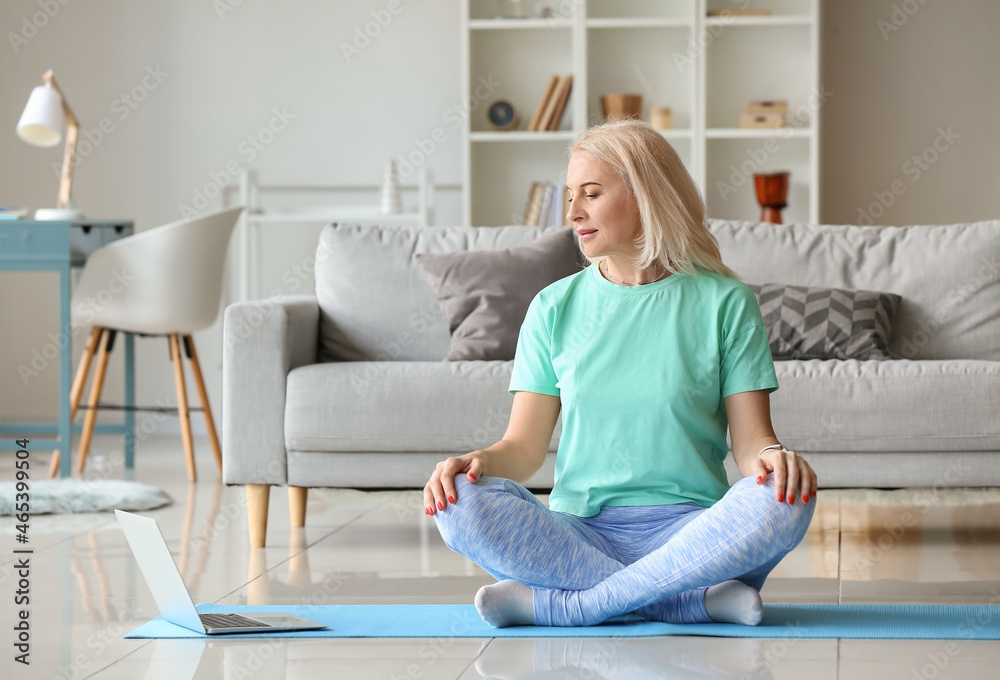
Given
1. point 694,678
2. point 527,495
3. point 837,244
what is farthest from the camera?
point 837,244

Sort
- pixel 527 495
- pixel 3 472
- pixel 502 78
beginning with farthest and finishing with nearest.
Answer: pixel 502 78, pixel 3 472, pixel 527 495

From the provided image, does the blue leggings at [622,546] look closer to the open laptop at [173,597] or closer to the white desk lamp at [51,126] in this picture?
the open laptop at [173,597]

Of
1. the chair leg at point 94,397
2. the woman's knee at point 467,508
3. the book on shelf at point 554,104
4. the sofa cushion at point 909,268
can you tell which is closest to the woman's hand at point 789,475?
the woman's knee at point 467,508

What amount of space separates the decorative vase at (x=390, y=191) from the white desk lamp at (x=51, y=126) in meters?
1.20

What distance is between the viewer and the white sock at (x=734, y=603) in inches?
68.7

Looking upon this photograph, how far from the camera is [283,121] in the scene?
200 inches

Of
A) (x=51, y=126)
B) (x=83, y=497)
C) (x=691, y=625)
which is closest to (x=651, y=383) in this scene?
(x=691, y=625)

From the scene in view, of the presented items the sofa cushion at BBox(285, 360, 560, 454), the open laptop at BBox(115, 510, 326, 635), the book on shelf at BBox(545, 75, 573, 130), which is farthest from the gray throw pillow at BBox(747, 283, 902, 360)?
the book on shelf at BBox(545, 75, 573, 130)

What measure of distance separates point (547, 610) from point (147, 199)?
3847 millimetres

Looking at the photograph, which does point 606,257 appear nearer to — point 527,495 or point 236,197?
point 527,495

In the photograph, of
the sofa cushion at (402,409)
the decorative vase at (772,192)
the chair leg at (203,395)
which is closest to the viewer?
the sofa cushion at (402,409)

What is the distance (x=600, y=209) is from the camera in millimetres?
1734

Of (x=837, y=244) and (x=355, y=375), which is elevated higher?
(x=837, y=244)

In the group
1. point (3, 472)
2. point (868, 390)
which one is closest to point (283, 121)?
point (3, 472)
